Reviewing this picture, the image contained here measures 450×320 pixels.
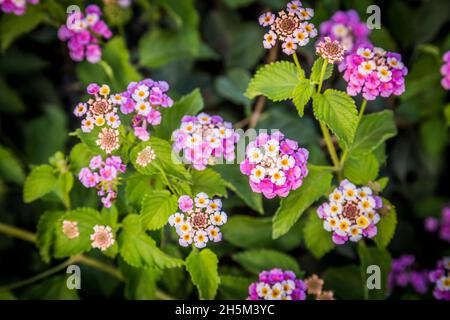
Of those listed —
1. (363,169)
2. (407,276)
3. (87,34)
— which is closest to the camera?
(363,169)

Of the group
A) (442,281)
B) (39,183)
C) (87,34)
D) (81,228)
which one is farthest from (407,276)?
(87,34)

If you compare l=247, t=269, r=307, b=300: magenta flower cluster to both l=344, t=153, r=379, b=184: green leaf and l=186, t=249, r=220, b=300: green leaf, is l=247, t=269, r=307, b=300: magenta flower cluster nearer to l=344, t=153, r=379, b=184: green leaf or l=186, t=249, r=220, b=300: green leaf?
l=186, t=249, r=220, b=300: green leaf

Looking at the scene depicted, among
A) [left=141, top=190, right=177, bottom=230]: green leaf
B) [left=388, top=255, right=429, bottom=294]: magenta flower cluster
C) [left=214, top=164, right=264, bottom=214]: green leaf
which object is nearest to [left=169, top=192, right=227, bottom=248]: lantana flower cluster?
[left=141, top=190, right=177, bottom=230]: green leaf

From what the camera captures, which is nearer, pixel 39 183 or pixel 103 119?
pixel 103 119

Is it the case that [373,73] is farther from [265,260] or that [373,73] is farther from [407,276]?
[407,276]

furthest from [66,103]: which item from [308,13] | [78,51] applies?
[308,13]
